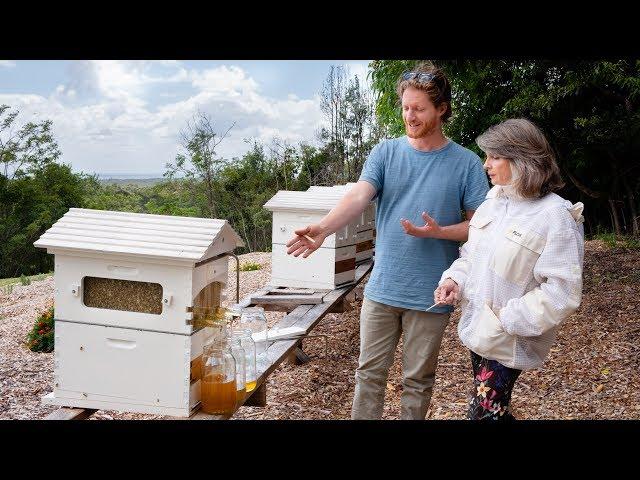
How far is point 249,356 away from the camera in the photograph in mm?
3045

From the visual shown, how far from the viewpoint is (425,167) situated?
9.52 ft

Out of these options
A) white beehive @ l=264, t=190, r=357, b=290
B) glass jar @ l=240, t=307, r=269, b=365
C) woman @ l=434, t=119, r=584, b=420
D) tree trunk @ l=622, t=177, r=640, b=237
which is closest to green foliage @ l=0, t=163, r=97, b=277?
tree trunk @ l=622, t=177, r=640, b=237

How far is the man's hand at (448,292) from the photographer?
2.56 meters

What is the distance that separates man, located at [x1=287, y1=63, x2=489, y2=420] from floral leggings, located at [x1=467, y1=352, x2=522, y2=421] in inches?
17.6

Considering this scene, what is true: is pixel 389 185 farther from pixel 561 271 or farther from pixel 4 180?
pixel 4 180

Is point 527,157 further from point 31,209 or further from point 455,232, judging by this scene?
point 31,209

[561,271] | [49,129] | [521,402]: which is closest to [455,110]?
[521,402]

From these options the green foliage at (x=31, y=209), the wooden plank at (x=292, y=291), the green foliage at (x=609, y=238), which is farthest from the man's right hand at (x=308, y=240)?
the green foliage at (x=31, y=209)

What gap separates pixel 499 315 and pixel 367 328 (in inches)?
28.3


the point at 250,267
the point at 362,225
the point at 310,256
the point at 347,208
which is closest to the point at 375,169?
the point at 347,208

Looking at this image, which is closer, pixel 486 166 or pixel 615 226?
pixel 486 166

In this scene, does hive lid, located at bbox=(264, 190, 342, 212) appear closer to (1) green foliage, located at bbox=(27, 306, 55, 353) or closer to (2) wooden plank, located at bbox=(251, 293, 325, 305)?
(2) wooden plank, located at bbox=(251, 293, 325, 305)

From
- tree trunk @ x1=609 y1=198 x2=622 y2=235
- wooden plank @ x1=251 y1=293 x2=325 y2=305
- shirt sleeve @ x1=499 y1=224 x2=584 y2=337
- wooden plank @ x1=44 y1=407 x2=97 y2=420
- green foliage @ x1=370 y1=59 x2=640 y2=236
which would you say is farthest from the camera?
tree trunk @ x1=609 y1=198 x2=622 y2=235

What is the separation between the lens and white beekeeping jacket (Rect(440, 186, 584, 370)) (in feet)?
7.54
